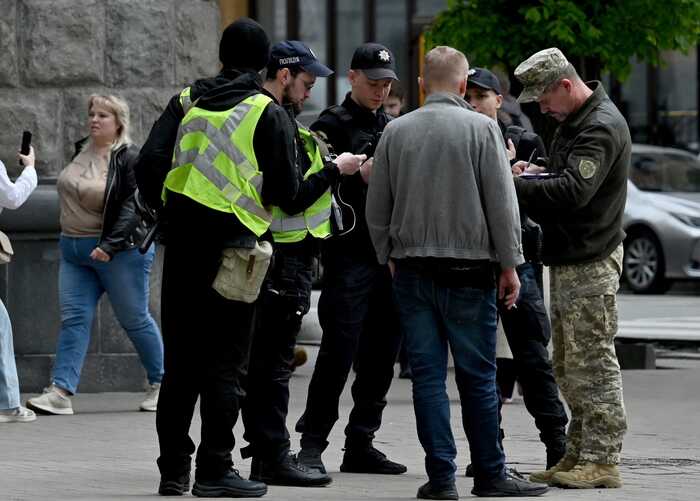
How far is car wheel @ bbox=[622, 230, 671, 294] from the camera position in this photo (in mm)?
22250

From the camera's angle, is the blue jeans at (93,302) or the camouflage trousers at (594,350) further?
the blue jeans at (93,302)

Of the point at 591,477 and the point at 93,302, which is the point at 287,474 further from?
the point at 93,302

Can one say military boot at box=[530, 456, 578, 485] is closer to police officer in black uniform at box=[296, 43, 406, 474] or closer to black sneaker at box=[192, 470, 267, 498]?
Answer: police officer in black uniform at box=[296, 43, 406, 474]

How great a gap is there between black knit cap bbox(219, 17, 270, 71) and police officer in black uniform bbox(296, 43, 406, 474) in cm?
87

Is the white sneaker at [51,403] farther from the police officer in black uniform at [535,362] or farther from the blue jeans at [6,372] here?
the police officer in black uniform at [535,362]

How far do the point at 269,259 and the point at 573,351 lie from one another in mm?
1336

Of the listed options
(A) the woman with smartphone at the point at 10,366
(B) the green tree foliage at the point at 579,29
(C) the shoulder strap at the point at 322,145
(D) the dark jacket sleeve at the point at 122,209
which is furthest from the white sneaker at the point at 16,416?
(B) the green tree foliage at the point at 579,29

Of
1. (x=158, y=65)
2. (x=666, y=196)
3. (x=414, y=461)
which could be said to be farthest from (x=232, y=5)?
(x=414, y=461)

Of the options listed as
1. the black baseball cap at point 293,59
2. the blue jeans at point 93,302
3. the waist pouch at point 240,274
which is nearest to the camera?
the waist pouch at point 240,274

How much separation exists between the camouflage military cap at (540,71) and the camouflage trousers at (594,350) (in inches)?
28.8

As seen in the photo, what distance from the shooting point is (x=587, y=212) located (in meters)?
7.81

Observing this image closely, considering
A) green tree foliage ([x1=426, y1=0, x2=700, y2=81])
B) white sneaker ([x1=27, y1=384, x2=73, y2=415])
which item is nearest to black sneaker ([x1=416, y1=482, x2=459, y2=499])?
white sneaker ([x1=27, y1=384, x2=73, y2=415])

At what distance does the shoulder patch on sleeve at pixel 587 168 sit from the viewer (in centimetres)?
767

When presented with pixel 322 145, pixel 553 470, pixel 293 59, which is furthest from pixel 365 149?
pixel 553 470
